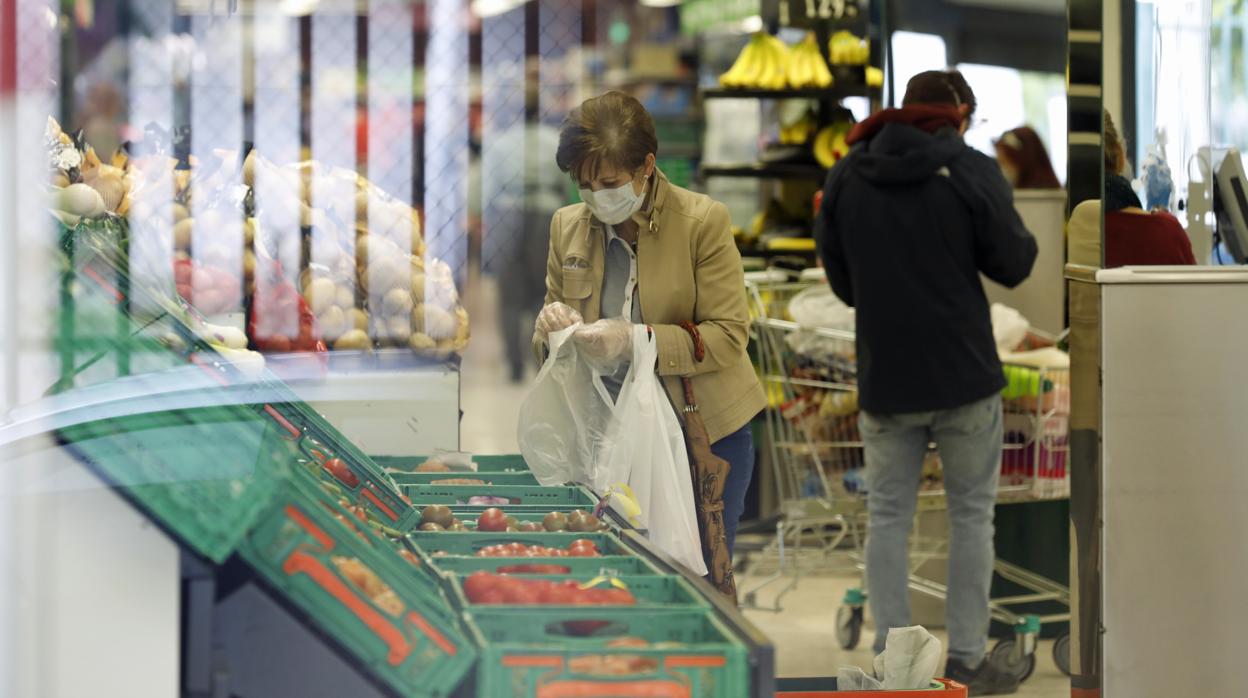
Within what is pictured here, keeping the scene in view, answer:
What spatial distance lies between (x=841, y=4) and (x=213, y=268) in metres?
4.23

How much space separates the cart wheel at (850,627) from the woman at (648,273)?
75.1 inches

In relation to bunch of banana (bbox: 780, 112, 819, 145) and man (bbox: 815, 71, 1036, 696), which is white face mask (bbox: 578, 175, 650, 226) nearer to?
man (bbox: 815, 71, 1036, 696)

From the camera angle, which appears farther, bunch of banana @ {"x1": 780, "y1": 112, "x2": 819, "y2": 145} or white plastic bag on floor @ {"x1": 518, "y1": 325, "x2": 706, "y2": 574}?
bunch of banana @ {"x1": 780, "y1": 112, "x2": 819, "y2": 145}

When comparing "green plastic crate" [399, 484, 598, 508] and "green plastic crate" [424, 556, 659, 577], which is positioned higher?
"green plastic crate" [399, 484, 598, 508]

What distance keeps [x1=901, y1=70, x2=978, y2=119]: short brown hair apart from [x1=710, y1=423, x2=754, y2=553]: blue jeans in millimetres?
1311

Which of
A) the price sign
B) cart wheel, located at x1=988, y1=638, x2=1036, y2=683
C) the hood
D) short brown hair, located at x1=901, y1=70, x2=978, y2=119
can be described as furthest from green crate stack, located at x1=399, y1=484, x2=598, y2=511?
the price sign

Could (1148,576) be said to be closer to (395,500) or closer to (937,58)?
(395,500)

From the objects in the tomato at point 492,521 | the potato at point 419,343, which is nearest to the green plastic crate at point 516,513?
the tomato at point 492,521

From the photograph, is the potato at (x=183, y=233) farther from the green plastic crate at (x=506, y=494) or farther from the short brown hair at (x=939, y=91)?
the short brown hair at (x=939, y=91)

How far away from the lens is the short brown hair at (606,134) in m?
2.63

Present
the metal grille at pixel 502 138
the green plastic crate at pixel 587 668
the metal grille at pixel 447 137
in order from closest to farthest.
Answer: the green plastic crate at pixel 587 668
the metal grille at pixel 447 137
the metal grille at pixel 502 138

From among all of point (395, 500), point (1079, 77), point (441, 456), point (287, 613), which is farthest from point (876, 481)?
point (287, 613)

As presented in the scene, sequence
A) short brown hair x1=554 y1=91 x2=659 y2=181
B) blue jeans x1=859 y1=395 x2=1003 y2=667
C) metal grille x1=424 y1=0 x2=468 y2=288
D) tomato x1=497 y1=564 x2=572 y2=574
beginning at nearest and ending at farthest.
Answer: tomato x1=497 y1=564 x2=572 y2=574 → short brown hair x1=554 y1=91 x2=659 y2=181 → metal grille x1=424 y1=0 x2=468 y2=288 → blue jeans x1=859 y1=395 x2=1003 y2=667

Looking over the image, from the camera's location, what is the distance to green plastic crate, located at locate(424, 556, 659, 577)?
2.16 meters
